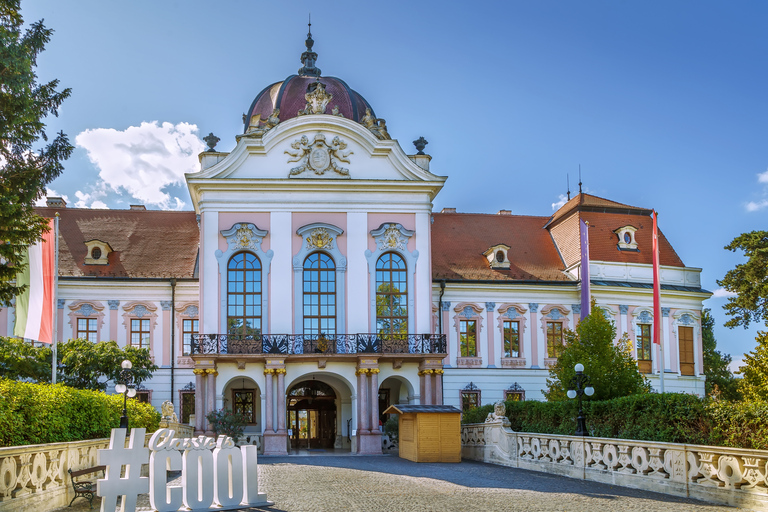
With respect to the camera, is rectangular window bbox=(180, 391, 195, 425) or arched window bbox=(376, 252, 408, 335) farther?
rectangular window bbox=(180, 391, 195, 425)

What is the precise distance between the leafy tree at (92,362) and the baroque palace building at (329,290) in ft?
7.39

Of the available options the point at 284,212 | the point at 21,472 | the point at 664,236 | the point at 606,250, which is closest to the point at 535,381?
the point at 606,250

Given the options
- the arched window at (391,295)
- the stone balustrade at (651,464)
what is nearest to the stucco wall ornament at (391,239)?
the arched window at (391,295)

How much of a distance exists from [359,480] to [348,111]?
65.9ft

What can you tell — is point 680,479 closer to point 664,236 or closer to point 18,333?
point 18,333

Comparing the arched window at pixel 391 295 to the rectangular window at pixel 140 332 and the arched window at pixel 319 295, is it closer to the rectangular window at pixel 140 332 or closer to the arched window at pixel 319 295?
the arched window at pixel 319 295

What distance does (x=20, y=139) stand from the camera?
1809 cm

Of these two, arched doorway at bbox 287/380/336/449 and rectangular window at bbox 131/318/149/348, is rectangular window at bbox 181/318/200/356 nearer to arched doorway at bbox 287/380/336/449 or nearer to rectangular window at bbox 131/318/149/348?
rectangular window at bbox 131/318/149/348

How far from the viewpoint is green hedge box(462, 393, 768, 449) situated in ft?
49.4

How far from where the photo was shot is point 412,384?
31547 mm

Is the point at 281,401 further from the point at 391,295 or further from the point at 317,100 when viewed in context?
the point at 317,100

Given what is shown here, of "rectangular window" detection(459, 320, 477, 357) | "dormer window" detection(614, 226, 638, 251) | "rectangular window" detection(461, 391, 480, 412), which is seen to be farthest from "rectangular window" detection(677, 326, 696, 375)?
"rectangular window" detection(461, 391, 480, 412)

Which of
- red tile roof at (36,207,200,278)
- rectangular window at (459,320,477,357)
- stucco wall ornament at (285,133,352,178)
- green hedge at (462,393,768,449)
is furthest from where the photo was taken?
rectangular window at (459,320,477,357)

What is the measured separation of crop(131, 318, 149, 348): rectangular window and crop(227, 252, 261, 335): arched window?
210 inches
